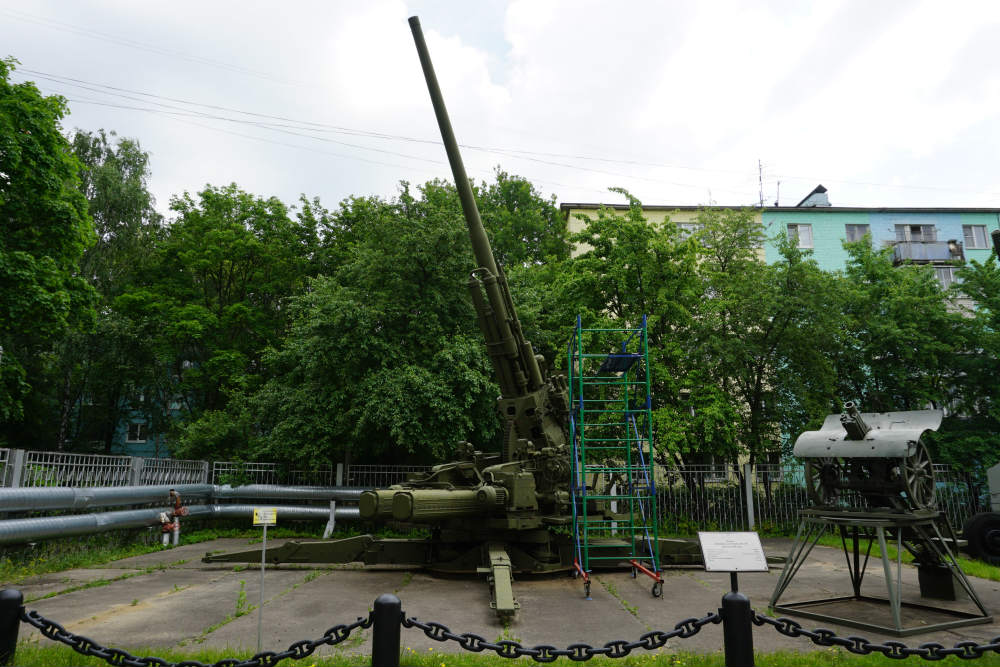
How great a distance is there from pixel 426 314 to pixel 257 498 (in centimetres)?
592

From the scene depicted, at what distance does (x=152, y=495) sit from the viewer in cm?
1209

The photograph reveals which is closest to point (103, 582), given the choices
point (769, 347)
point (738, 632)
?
point (738, 632)

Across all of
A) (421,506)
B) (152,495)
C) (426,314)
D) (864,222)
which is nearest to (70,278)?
(152,495)

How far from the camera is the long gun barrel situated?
30.3 ft

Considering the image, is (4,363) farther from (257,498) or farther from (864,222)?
(864,222)

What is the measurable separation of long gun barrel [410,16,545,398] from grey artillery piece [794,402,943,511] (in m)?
4.24

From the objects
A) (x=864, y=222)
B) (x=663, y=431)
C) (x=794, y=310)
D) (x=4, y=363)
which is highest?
(x=864, y=222)

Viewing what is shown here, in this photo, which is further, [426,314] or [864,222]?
[864,222]

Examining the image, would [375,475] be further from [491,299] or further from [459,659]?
[459,659]

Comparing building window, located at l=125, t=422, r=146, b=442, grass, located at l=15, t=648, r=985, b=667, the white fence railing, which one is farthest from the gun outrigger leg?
building window, located at l=125, t=422, r=146, b=442

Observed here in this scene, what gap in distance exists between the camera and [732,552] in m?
6.14

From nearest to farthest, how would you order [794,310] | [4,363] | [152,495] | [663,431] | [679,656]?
[679,656], [152,495], [663,431], [794,310], [4,363]

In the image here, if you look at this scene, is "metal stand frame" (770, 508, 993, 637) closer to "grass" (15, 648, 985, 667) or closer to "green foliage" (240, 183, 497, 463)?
"grass" (15, 648, 985, 667)

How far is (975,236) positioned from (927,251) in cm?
360
